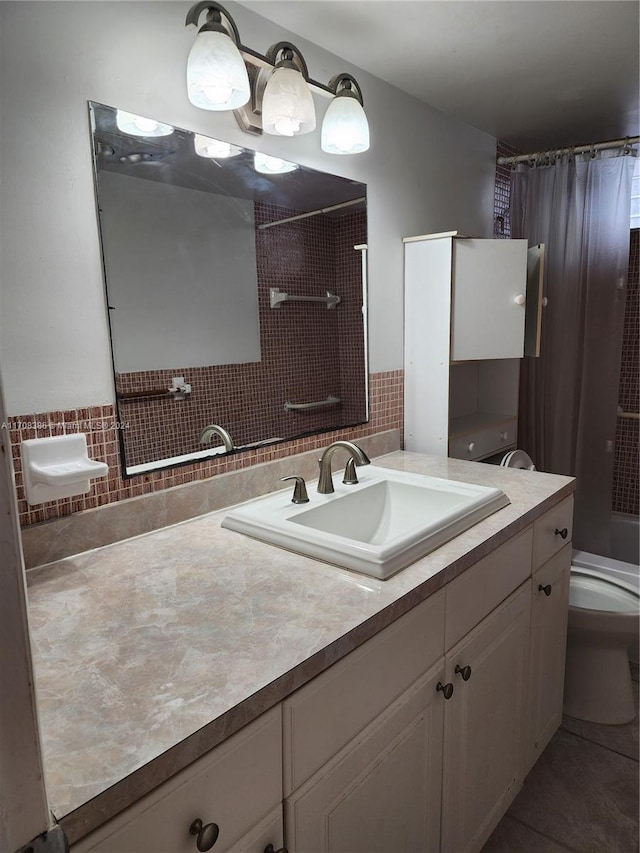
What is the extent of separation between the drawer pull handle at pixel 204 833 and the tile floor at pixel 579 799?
3.55ft

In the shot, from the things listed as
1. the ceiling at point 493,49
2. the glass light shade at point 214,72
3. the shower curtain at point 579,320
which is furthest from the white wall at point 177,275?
the shower curtain at point 579,320

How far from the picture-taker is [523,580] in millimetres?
1363

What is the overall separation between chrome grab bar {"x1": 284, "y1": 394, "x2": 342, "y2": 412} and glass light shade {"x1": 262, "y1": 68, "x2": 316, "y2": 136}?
2.45 ft

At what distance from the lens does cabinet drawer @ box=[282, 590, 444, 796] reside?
0.76 meters

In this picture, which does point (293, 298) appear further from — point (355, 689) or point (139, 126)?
point (355, 689)

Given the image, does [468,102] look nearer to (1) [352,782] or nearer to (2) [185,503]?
(2) [185,503]

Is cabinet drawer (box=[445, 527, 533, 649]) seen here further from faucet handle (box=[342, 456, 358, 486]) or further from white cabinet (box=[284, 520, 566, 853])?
faucet handle (box=[342, 456, 358, 486])

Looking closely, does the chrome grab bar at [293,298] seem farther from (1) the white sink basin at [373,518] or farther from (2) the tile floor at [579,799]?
(2) the tile floor at [579,799]

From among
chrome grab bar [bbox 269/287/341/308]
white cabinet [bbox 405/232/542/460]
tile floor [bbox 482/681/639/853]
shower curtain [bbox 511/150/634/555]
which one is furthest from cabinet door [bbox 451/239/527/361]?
tile floor [bbox 482/681/639/853]

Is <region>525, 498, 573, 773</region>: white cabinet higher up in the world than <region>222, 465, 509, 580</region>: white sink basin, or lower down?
lower down

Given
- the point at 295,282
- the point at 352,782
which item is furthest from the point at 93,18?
the point at 352,782

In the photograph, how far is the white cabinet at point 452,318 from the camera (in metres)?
1.87

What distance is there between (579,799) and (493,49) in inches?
88.3

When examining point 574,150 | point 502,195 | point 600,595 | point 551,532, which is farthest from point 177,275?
point 574,150
